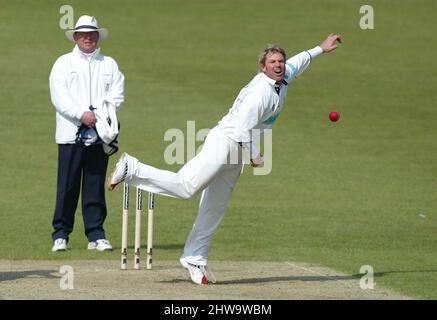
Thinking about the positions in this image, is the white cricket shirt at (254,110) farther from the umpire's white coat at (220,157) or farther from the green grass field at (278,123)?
the green grass field at (278,123)

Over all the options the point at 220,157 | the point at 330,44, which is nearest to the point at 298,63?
the point at 330,44

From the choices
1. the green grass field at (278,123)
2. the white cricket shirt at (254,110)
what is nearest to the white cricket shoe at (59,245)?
the green grass field at (278,123)

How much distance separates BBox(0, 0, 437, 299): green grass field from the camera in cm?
1339

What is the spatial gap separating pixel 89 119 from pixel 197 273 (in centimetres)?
264

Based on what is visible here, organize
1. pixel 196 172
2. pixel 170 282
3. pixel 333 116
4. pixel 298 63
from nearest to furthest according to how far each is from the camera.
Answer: pixel 196 172, pixel 170 282, pixel 333 116, pixel 298 63

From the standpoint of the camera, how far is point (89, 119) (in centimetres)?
1212

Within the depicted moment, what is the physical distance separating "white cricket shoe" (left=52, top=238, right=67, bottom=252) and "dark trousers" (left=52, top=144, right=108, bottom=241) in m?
0.06

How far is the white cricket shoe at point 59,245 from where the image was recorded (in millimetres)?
12305

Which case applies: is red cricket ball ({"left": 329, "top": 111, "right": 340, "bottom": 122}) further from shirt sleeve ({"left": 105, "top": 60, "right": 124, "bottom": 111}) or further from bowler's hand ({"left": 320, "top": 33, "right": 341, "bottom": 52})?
shirt sleeve ({"left": 105, "top": 60, "right": 124, "bottom": 111})

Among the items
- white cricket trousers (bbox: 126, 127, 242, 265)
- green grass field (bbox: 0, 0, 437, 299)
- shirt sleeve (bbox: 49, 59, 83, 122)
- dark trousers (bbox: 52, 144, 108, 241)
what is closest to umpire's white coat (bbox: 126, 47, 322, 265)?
white cricket trousers (bbox: 126, 127, 242, 265)

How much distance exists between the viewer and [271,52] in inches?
401

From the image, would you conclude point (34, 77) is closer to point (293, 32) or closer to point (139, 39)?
point (139, 39)

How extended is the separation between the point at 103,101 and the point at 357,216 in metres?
4.58

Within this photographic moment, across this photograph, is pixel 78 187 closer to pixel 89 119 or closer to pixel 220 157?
pixel 89 119
